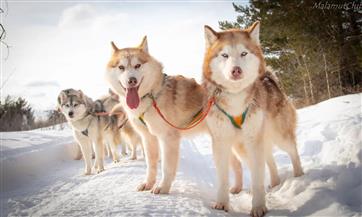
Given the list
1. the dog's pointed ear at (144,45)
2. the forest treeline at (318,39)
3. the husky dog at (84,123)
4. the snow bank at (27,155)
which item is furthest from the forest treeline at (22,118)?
the forest treeline at (318,39)

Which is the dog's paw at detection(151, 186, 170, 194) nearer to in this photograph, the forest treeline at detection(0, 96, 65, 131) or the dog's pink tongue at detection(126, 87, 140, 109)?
the dog's pink tongue at detection(126, 87, 140, 109)

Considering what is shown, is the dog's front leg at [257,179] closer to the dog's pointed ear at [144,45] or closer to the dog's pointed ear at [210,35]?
the dog's pointed ear at [210,35]

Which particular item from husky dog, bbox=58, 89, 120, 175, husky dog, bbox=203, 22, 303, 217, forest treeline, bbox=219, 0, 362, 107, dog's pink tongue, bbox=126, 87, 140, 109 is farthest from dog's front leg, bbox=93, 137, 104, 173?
forest treeline, bbox=219, 0, 362, 107

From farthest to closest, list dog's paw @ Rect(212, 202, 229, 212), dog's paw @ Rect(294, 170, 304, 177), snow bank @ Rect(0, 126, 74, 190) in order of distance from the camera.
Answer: snow bank @ Rect(0, 126, 74, 190), dog's paw @ Rect(294, 170, 304, 177), dog's paw @ Rect(212, 202, 229, 212)

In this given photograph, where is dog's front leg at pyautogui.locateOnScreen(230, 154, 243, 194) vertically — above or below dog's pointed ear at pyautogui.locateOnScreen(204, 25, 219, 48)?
below

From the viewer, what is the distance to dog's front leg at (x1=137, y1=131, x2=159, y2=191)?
12.3 feet

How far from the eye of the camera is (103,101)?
8078mm

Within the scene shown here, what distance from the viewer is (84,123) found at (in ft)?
21.5

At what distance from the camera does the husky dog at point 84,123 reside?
6.39m

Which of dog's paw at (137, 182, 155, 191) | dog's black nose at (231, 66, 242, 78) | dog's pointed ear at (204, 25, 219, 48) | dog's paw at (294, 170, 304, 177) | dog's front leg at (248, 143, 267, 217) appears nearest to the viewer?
dog's black nose at (231, 66, 242, 78)

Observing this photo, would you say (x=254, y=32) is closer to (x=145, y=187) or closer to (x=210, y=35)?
(x=210, y=35)

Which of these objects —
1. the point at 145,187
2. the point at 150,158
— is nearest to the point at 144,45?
the point at 150,158

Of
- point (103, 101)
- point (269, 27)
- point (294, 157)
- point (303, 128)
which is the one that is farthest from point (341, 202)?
point (269, 27)

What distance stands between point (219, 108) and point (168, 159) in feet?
3.23
